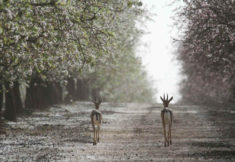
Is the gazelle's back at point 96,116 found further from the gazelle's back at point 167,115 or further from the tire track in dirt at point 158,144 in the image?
the gazelle's back at point 167,115

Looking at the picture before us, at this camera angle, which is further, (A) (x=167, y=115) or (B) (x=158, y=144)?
(B) (x=158, y=144)

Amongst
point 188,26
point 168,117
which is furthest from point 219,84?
A: point 168,117

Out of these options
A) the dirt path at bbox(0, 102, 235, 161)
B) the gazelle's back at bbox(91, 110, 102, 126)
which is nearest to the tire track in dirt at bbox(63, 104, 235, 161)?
the dirt path at bbox(0, 102, 235, 161)

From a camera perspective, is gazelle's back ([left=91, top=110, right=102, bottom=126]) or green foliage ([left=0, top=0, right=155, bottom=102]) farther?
gazelle's back ([left=91, top=110, right=102, bottom=126])

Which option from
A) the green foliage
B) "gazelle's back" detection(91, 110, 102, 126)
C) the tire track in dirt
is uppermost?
the green foliage

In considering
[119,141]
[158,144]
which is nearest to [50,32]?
[119,141]

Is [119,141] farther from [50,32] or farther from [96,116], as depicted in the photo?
[50,32]

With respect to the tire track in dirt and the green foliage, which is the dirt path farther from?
the green foliage

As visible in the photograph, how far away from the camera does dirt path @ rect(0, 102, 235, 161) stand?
15.2 meters

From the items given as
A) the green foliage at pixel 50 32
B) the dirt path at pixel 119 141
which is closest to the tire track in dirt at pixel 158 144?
the dirt path at pixel 119 141

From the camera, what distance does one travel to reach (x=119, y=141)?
19.2 m

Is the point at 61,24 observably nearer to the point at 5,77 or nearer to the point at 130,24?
the point at 5,77

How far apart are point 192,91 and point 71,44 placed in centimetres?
5198

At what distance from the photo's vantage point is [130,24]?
3725cm
